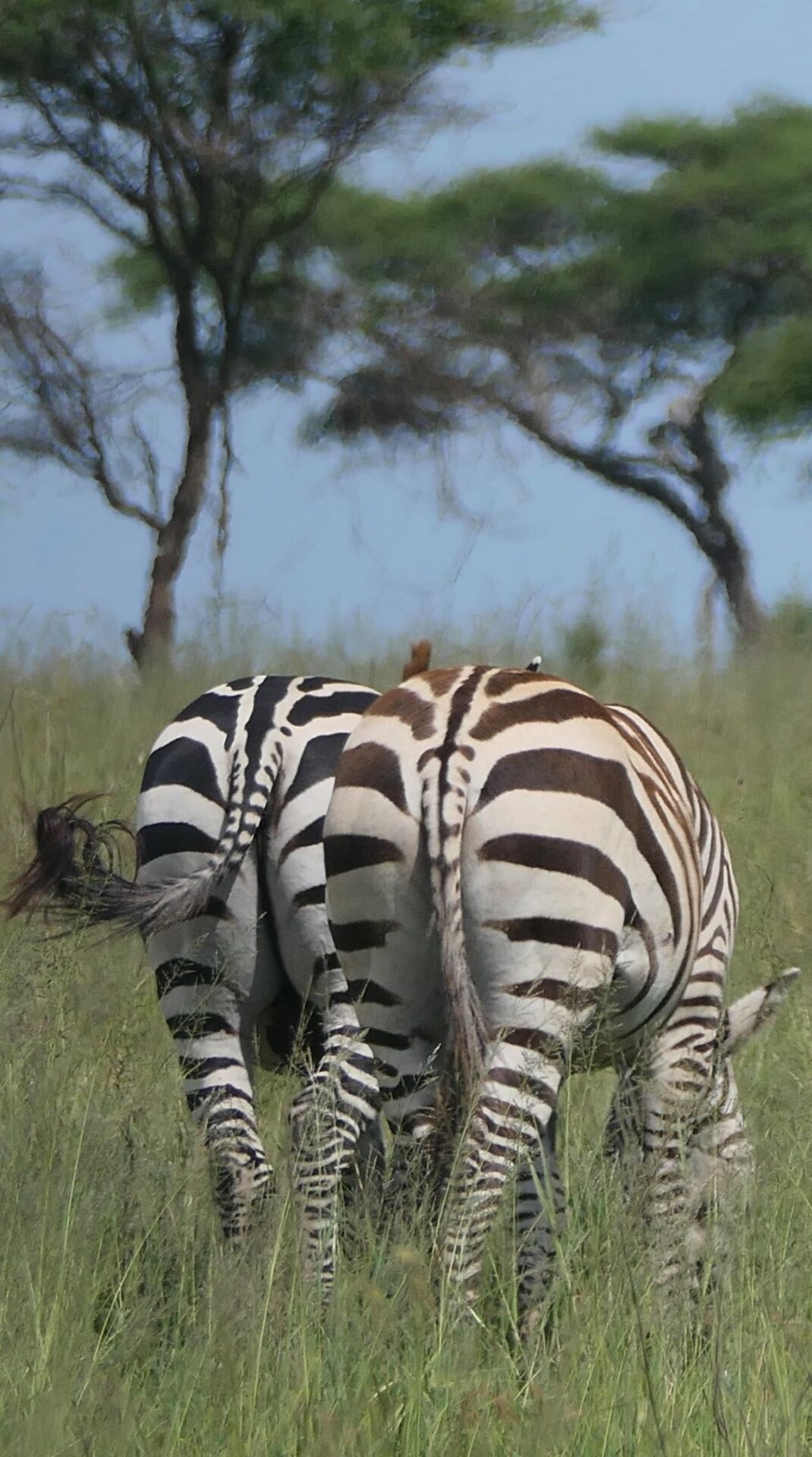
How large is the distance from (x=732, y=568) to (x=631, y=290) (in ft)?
11.1

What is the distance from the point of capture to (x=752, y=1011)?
348cm

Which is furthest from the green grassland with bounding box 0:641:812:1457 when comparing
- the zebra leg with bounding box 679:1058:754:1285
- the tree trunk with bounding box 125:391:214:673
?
the tree trunk with bounding box 125:391:214:673

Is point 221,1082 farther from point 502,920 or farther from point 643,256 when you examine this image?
point 643,256

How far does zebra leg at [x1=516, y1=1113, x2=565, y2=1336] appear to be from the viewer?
290cm

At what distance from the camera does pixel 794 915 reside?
237 inches

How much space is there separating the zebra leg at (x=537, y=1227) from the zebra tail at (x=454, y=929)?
0.24 meters

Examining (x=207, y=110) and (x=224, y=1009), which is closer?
(x=224, y=1009)

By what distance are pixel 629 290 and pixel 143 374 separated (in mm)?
6539

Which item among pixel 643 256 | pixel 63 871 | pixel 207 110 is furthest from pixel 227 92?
pixel 63 871

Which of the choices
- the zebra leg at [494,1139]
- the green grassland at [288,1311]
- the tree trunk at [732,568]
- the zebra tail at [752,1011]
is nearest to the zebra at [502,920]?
the zebra leg at [494,1139]

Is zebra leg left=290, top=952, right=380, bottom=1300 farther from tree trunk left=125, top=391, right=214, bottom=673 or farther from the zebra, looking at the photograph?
tree trunk left=125, top=391, right=214, bottom=673

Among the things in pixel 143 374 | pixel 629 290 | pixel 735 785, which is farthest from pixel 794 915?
pixel 629 290

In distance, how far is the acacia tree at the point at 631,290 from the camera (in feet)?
60.9

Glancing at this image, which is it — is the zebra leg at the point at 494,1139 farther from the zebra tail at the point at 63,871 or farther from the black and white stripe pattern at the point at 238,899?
the zebra tail at the point at 63,871
